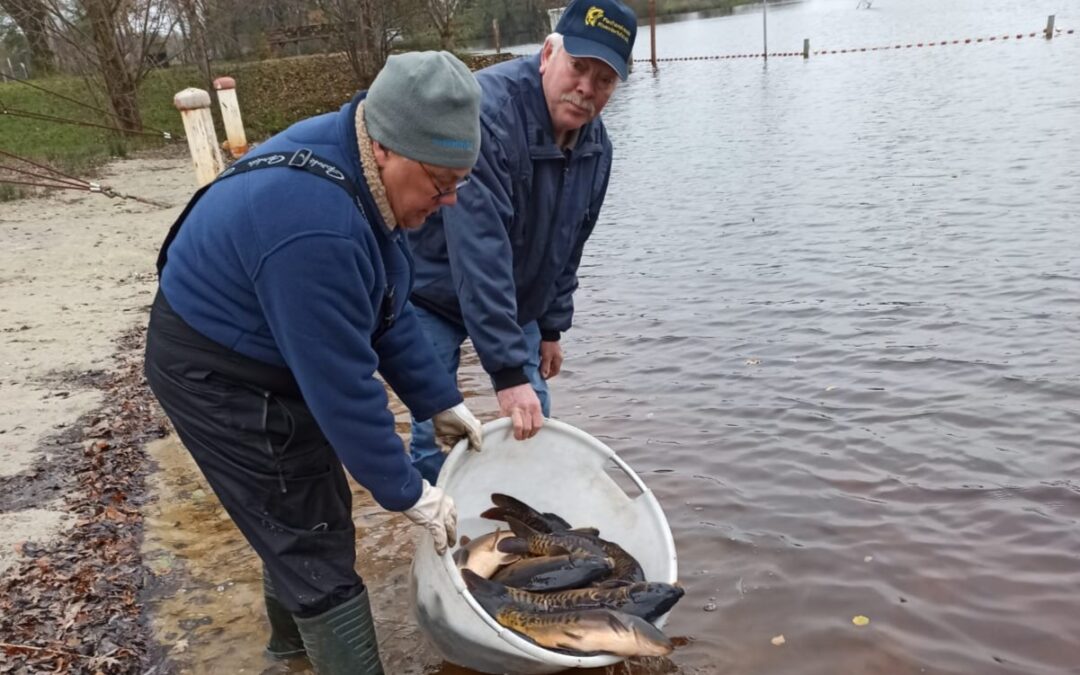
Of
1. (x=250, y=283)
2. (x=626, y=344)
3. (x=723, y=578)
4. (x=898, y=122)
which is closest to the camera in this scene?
(x=250, y=283)

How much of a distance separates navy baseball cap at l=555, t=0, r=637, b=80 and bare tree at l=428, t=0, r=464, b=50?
3191cm

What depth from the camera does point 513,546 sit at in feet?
12.7

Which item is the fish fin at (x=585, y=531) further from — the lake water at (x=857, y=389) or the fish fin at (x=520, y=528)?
the lake water at (x=857, y=389)

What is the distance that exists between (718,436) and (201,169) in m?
5.97

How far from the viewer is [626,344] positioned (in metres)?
8.33

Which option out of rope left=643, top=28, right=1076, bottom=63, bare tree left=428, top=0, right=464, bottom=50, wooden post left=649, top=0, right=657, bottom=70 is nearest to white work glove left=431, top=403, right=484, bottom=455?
bare tree left=428, top=0, right=464, bottom=50

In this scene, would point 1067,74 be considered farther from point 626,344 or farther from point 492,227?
point 492,227

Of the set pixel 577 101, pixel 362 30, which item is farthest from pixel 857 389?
pixel 362 30

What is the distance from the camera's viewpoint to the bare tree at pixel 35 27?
19.6 meters

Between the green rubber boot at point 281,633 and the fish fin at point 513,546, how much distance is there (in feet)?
2.84

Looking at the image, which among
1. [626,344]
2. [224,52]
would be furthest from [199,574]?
[224,52]

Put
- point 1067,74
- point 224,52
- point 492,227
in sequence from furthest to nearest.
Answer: point 224,52
point 1067,74
point 492,227

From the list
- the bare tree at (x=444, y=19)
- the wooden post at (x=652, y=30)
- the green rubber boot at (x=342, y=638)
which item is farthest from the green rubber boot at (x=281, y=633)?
the wooden post at (x=652, y=30)

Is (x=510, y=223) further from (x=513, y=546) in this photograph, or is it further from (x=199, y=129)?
(x=199, y=129)
